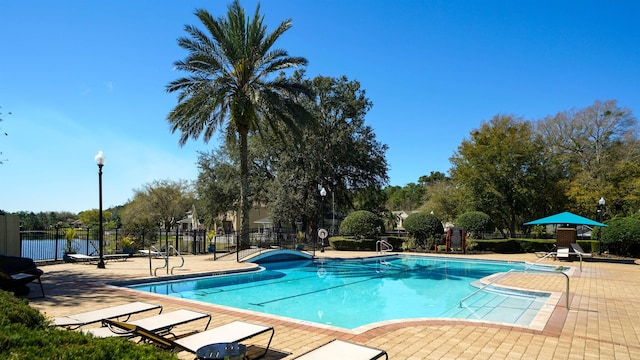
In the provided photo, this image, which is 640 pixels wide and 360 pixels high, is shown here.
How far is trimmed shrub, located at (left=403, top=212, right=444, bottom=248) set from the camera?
2436 cm

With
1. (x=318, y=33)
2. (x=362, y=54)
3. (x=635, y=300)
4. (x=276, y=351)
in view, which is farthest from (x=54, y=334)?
(x=362, y=54)

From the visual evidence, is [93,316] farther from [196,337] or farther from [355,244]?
[355,244]

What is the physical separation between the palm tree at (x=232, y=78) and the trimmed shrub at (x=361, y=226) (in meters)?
8.24

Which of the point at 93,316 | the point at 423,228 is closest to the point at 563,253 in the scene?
the point at 423,228

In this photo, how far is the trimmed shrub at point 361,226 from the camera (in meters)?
25.2

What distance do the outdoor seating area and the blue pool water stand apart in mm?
2787

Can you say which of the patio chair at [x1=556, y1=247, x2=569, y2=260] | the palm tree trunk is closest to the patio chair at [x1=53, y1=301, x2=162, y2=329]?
the palm tree trunk

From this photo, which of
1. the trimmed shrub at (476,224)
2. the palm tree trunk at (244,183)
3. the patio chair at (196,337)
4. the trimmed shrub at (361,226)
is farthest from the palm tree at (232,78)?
the patio chair at (196,337)

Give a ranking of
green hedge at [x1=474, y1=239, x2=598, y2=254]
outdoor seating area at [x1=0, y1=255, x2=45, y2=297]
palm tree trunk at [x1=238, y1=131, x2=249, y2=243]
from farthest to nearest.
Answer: green hedge at [x1=474, y1=239, x2=598, y2=254] → palm tree trunk at [x1=238, y1=131, x2=249, y2=243] → outdoor seating area at [x1=0, y1=255, x2=45, y2=297]

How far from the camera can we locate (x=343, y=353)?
13.1 ft

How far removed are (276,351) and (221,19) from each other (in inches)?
676

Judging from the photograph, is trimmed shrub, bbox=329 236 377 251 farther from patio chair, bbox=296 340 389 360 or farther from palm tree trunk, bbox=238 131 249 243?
patio chair, bbox=296 340 389 360

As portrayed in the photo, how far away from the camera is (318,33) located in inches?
675

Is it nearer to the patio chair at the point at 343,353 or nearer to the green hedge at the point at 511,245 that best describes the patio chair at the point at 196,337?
the patio chair at the point at 343,353
